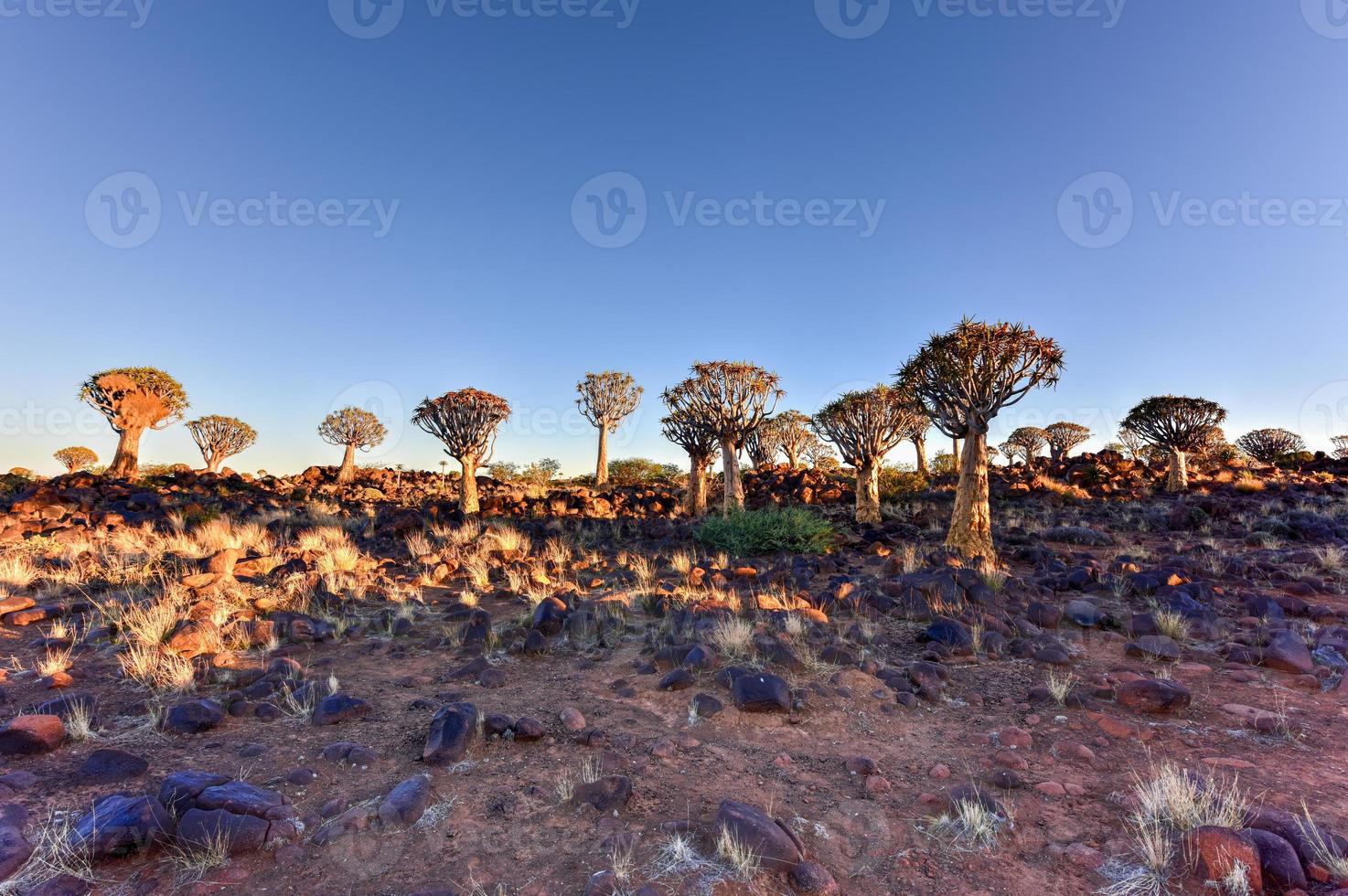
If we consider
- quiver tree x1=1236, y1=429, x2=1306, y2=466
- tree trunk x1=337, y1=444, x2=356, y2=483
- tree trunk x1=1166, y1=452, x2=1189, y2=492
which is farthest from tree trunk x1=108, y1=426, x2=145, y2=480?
quiver tree x1=1236, y1=429, x2=1306, y2=466

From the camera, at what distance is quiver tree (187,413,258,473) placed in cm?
3412

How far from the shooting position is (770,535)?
1267 cm

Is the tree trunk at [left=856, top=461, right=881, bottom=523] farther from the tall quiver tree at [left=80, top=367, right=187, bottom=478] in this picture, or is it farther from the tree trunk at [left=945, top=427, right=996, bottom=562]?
the tall quiver tree at [left=80, top=367, right=187, bottom=478]

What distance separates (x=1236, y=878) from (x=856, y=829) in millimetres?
1596

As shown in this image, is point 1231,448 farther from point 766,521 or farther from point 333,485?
point 333,485

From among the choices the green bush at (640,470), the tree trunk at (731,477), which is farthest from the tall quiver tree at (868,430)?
the green bush at (640,470)

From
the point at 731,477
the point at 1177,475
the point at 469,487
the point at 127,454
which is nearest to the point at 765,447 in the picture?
the point at 731,477

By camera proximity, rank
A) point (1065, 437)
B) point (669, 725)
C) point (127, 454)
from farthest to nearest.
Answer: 1. point (1065, 437)
2. point (127, 454)
3. point (669, 725)

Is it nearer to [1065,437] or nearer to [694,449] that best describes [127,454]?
[694,449]

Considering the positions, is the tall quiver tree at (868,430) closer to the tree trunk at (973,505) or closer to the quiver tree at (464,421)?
the tree trunk at (973,505)

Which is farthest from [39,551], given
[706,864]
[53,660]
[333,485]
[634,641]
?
[333,485]

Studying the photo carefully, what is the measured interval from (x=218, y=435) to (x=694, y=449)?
102ft

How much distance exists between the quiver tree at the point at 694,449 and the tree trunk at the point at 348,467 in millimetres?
17366

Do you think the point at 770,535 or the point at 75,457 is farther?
the point at 75,457
